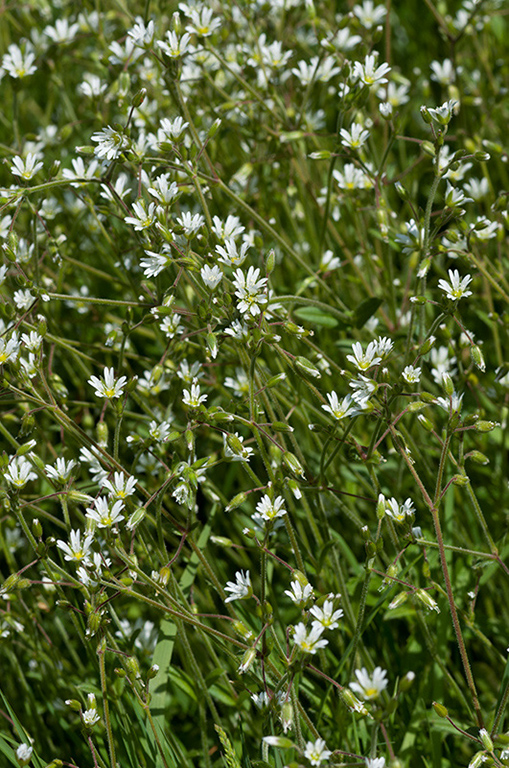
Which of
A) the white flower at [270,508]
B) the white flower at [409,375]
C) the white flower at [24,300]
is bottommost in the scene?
the white flower at [270,508]

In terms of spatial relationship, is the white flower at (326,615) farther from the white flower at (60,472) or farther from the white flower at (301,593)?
the white flower at (60,472)

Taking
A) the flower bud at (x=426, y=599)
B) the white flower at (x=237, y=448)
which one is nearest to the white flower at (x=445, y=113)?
the white flower at (x=237, y=448)

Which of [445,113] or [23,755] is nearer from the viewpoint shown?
[23,755]

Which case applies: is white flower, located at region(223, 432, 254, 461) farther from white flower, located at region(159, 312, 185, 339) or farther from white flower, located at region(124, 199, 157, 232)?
white flower, located at region(124, 199, 157, 232)

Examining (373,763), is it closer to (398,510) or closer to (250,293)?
(398,510)

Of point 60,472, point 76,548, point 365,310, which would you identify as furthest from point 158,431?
point 365,310

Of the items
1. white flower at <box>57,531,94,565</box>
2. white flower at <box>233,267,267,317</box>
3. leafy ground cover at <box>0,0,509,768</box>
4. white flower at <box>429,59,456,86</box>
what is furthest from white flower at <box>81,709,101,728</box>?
white flower at <box>429,59,456,86</box>

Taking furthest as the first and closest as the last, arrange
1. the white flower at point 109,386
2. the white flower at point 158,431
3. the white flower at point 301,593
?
the white flower at point 158,431 < the white flower at point 109,386 < the white flower at point 301,593
